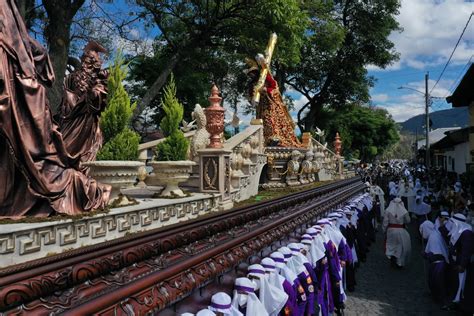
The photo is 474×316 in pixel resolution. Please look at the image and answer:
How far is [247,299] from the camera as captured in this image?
3467 millimetres

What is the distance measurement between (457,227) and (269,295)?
449cm

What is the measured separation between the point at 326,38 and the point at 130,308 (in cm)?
2568

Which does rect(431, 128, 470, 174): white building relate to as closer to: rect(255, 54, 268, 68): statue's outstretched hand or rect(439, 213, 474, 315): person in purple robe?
rect(255, 54, 268, 68): statue's outstretched hand

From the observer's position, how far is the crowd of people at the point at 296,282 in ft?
11.3

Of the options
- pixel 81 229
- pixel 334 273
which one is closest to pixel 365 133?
pixel 334 273

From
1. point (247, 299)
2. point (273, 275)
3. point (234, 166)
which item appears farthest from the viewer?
point (234, 166)

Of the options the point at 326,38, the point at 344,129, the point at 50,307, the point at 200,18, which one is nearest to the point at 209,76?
the point at 200,18

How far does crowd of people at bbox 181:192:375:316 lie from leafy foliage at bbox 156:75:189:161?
2.56 metres

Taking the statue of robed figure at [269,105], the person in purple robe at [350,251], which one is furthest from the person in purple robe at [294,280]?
the statue of robed figure at [269,105]

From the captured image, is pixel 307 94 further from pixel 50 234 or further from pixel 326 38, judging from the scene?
pixel 50 234

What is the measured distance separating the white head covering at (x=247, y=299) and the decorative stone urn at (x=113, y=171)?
91.4 inches

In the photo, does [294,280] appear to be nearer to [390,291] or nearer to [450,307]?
[450,307]

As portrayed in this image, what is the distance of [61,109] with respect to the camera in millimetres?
5625

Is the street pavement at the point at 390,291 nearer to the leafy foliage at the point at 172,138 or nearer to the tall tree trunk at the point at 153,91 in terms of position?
the leafy foliage at the point at 172,138
